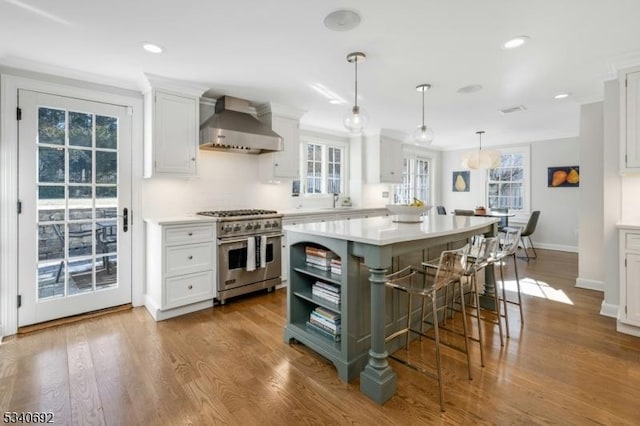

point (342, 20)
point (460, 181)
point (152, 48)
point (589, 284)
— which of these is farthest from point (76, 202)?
point (460, 181)

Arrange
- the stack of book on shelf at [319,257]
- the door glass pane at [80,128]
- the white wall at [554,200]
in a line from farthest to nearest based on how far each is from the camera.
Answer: the white wall at [554,200] < the door glass pane at [80,128] < the stack of book on shelf at [319,257]

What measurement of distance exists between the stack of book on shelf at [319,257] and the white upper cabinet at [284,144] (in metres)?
1.94

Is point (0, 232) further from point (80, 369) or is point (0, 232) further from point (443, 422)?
point (443, 422)

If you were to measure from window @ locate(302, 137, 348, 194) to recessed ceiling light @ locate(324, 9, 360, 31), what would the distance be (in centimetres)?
306

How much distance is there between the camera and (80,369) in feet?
7.11

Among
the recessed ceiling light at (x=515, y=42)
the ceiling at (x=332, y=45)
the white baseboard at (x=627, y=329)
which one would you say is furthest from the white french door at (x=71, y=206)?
the white baseboard at (x=627, y=329)

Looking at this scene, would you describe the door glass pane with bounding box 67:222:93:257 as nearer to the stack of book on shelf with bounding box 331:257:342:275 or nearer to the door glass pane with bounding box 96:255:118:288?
the door glass pane with bounding box 96:255:118:288

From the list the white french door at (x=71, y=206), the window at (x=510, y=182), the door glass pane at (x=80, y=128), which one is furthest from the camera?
the window at (x=510, y=182)

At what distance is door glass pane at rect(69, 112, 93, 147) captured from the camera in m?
2.99

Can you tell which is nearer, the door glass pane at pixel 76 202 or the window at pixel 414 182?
the door glass pane at pixel 76 202

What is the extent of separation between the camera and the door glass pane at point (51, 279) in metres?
2.87

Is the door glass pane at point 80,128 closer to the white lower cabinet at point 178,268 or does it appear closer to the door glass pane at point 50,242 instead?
the door glass pane at point 50,242

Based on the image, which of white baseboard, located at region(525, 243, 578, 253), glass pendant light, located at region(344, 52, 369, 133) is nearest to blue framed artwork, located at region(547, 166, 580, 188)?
white baseboard, located at region(525, 243, 578, 253)

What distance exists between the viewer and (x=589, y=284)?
153 inches
